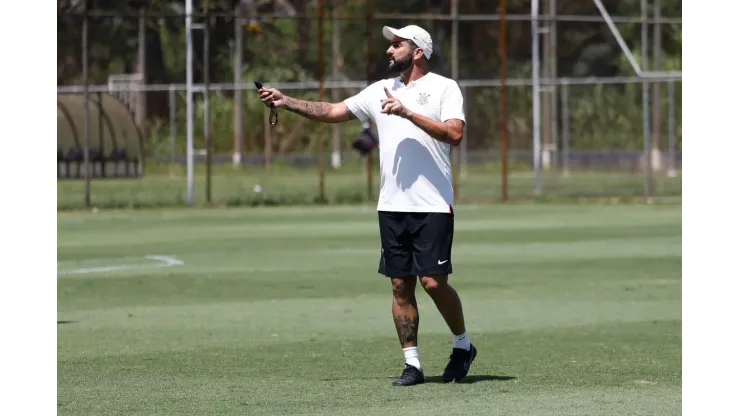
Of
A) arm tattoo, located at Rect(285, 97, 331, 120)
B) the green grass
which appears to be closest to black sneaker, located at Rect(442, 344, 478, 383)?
arm tattoo, located at Rect(285, 97, 331, 120)

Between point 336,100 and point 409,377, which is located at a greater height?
point 336,100

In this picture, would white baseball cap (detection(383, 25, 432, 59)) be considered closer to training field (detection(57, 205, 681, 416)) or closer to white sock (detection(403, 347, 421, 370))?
white sock (detection(403, 347, 421, 370))

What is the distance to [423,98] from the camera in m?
10.0

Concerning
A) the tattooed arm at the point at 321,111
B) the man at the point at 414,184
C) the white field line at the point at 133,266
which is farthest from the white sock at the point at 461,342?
the white field line at the point at 133,266

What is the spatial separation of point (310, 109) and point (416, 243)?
3.37 feet

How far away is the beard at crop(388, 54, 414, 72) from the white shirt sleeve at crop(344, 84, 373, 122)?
33 cm

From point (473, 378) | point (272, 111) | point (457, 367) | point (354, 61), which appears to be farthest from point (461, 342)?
point (354, 61)

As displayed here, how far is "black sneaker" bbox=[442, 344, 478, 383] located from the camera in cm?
1021

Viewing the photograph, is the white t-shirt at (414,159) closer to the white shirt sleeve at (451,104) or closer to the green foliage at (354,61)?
the white shirt sleeve at (451,104)

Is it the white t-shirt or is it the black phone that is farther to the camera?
the white t-shirt

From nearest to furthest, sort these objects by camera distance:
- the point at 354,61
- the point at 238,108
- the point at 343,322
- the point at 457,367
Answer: the point at 457,367 → the point at 343,322 → the point at 238,108 → the point at 354,61

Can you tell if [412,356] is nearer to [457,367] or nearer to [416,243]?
[457,367]

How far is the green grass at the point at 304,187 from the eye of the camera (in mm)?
32781
